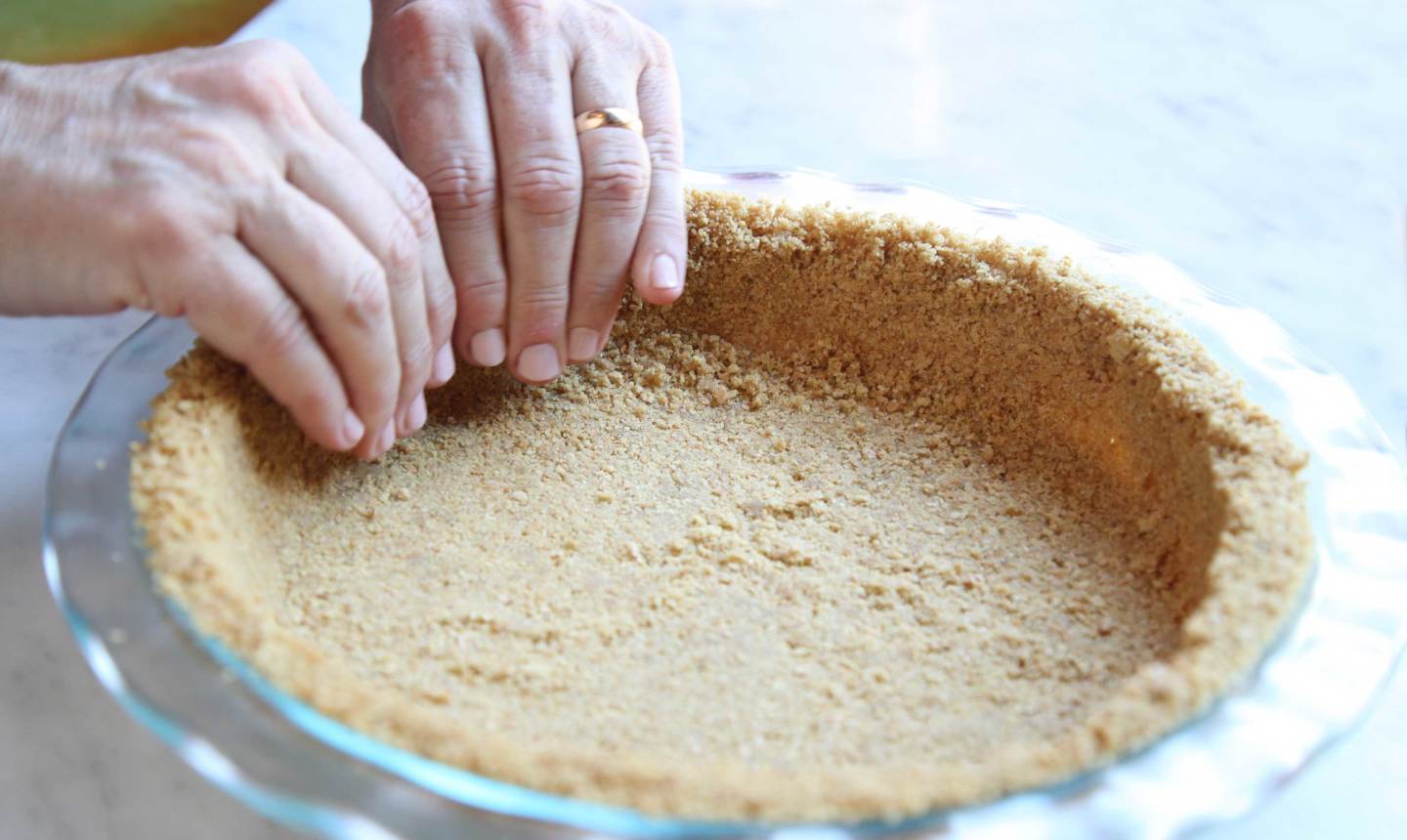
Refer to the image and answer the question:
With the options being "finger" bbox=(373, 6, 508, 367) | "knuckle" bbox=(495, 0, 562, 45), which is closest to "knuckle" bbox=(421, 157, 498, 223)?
"finger" bbox=(373, 6, 508, 367)

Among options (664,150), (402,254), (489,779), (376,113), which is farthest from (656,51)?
(489,779)

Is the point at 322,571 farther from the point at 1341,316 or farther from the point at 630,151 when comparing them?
the point at 1341,316

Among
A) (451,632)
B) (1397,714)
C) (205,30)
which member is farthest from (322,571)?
(205,30)

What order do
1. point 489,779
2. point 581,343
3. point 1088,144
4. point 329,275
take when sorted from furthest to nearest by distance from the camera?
1. point 1088,144
2. point 581,343
3. point 329,275
4. point 489,779

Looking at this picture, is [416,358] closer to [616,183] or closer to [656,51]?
[616,183]

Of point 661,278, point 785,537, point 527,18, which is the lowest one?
point 785,537

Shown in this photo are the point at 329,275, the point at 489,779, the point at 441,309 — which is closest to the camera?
the point at 489,779

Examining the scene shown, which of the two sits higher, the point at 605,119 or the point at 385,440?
the point at 605,119
